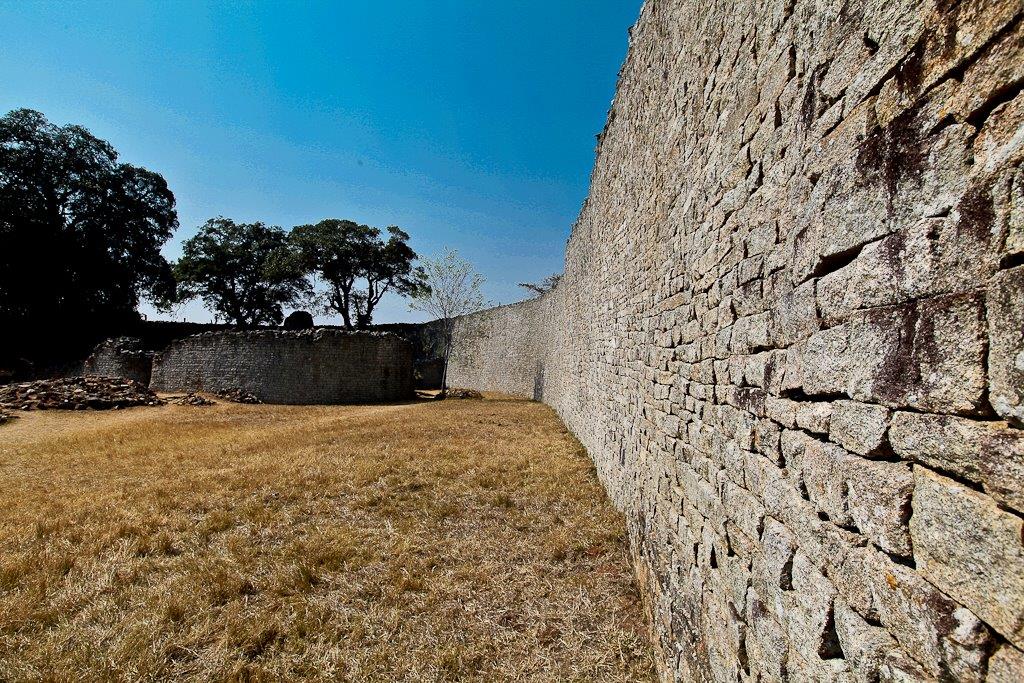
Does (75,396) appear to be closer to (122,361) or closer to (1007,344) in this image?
(122,361)

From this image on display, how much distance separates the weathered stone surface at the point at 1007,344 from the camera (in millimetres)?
872

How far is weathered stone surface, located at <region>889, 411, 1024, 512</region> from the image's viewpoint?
0.88 m

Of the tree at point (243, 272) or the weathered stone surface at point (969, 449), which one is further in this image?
the tree at point (243, 272)

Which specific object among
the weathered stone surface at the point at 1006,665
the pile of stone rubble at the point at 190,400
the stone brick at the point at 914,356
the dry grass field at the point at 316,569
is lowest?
the dry grass field at the point at 316,569

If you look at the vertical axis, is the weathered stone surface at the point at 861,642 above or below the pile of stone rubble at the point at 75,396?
above

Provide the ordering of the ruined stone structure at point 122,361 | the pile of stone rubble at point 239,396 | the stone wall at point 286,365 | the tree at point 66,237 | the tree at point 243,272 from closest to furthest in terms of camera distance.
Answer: the pile of stone rubble at point 239,396
the stone wall at point 286,365
the ruined stone structure at point 122,361
the tree at point 66,237
the tree at point 243,272

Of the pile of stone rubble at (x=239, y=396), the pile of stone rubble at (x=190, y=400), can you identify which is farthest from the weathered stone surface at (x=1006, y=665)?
the pile of stone rubble at (x=239, y=396)

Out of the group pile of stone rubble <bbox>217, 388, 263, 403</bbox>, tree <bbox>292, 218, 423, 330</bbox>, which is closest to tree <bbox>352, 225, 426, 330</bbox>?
tree <bbox>292, 218, 423, 330</bbox>

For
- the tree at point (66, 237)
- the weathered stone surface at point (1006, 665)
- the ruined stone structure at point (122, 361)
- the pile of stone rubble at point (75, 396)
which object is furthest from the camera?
the tree at point (66, 237)

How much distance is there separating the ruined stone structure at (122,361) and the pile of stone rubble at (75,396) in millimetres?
4114

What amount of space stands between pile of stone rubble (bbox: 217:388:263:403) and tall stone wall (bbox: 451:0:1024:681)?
700 inches

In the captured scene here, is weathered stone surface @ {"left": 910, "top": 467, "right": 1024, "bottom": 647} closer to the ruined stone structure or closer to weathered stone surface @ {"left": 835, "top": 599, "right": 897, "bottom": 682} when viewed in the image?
weathered stone surface @ {"left": 835, "top": 599, "right": 897, "bottom": 682}

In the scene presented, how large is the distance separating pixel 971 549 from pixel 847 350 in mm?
600

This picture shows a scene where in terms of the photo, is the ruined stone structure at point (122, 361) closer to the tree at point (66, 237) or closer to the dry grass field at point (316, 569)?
the tree at point (66, 237)
